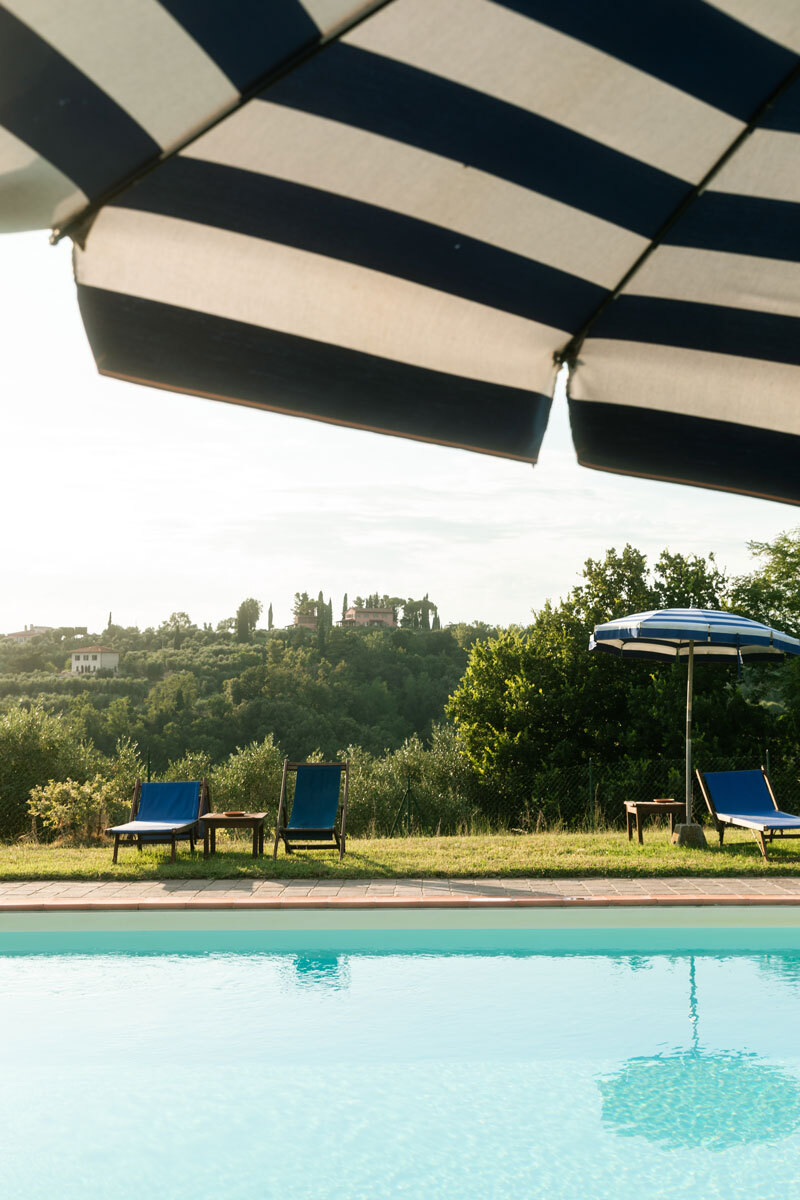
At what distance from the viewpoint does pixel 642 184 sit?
1.58m

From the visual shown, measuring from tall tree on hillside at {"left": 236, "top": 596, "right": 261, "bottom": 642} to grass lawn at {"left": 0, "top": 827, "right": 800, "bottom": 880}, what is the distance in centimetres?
4497

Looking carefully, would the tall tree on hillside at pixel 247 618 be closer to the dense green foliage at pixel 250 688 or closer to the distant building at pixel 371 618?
the dense green foliage at pixel 250 688

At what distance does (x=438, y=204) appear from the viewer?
1.53 meters

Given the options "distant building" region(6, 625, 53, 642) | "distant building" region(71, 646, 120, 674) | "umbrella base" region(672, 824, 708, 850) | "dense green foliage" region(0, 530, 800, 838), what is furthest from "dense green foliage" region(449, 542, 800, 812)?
"distant building" region(6, 625, 53, 642)

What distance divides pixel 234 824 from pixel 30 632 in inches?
1989

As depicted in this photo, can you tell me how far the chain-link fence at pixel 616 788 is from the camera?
14508mm

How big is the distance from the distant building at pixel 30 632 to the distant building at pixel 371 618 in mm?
16366

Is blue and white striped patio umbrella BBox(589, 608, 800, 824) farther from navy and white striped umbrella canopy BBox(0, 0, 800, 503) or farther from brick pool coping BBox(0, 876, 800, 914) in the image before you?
navy and white striped umbrella canopy BBox(0, 0, 800, 503)

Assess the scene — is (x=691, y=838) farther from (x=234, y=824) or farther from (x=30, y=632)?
(x=30, y=632)

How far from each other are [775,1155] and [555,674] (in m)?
16.7

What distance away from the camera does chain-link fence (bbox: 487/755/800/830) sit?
1451cm

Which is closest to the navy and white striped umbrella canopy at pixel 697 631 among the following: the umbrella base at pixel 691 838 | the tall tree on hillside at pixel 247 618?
the umbrella base at pixel 691 838

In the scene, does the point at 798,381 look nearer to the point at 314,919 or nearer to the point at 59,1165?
the point at 59,1165

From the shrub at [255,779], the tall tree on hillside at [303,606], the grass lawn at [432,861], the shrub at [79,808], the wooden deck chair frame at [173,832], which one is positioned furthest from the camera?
the tall tree on hillside at [303,606]
